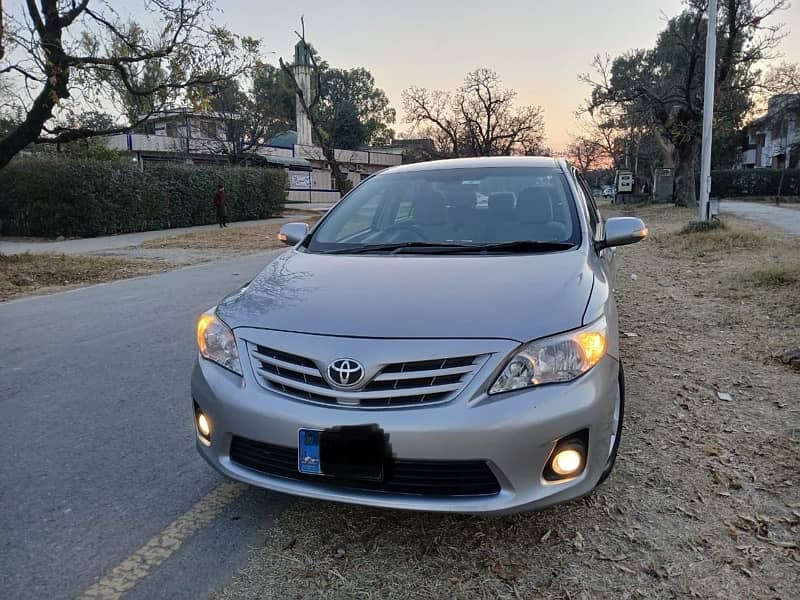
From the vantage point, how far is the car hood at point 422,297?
226cm

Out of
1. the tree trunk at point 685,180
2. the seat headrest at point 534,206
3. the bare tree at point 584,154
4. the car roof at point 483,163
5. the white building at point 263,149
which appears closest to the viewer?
the seat headrest at point 534,206

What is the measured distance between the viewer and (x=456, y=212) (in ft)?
11.9

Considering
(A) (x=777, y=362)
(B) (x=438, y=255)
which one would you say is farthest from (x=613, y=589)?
(A) (x=777, y=362)

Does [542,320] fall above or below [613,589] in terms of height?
above

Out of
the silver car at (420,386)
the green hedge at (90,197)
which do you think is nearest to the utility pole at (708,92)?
the silver car at (420,386)

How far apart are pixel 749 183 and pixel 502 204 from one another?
4498 cm

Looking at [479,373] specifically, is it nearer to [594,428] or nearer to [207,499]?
[594,428]

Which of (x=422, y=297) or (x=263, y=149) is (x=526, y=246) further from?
(x=263, y=149)

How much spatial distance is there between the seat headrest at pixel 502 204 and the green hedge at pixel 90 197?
19658 mm

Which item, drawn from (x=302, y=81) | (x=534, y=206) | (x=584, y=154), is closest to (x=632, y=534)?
(x=534, y=206)

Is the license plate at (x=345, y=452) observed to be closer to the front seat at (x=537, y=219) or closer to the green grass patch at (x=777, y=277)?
the front seat at (x=537, y=219)

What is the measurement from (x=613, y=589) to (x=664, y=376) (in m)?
2.60

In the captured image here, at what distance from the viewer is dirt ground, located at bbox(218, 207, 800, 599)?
2164mm

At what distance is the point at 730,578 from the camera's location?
2.16 meters
